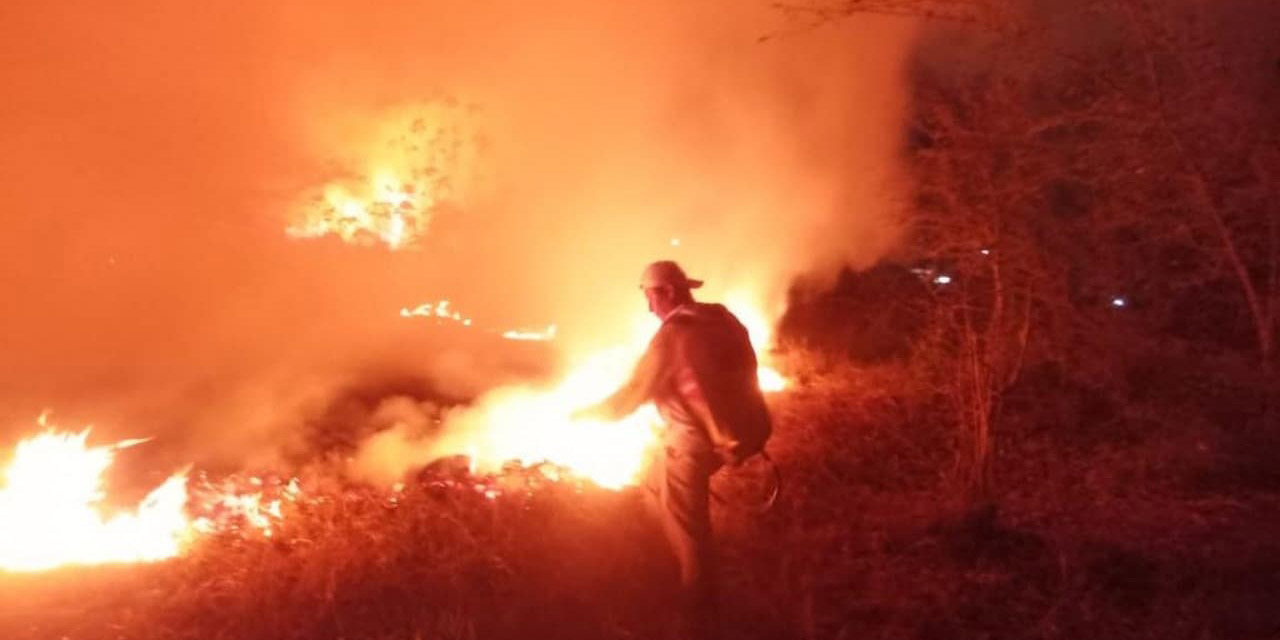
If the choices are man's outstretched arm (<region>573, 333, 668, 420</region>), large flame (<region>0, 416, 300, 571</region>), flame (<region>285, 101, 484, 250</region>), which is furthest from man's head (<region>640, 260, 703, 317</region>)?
flame (<region>285, 101, 484, 250</region>)

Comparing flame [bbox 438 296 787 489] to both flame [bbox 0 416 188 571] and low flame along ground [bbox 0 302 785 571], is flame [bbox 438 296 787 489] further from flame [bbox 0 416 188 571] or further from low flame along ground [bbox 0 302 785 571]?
flame [bbox 0 416 188 571]

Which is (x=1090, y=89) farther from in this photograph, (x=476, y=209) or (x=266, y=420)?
(x=266, y=420)

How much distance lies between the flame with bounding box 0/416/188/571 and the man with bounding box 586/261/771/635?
111 inches

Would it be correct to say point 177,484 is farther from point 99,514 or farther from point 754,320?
point 754,320

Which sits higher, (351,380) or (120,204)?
(120,204)

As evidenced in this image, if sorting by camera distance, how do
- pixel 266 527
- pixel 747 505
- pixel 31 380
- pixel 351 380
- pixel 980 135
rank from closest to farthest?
pixel 266 527 < pixel 747 505 < pixel 980 135 < pixel 351 380 < pixel 31 380

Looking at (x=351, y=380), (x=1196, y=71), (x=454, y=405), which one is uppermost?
(x=1196, y=71)

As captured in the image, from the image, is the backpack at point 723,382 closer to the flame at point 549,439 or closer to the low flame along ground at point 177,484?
the low flame along ground at point 177,484

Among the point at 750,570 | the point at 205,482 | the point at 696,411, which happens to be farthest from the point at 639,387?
the point at 205,482

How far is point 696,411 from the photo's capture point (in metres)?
5.03

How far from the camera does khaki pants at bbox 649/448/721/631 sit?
16.7ft

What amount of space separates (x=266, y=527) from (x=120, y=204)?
6.80 m

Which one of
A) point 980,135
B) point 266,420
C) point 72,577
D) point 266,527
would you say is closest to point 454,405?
point 266,420

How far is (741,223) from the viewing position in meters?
12.0
